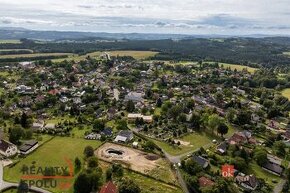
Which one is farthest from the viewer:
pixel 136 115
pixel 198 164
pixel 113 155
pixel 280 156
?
pixel 136 115

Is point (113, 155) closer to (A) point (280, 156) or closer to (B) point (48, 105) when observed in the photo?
(A) point (280, 156)

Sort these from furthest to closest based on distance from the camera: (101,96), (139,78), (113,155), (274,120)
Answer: (139,78)
(101,96)
(274,120)
(113,155)

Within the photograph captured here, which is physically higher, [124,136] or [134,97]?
[134,97]

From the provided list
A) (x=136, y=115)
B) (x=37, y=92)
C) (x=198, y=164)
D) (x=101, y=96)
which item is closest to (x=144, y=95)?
(x=101, y=96)

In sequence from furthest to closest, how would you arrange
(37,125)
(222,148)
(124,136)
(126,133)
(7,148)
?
(37,125)
(126,133)
(124,136)
(222,148)
(7,148)

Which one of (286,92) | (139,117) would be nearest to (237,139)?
(139,117)

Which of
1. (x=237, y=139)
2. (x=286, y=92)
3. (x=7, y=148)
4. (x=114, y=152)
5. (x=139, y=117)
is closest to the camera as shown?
(x=7, y=148)

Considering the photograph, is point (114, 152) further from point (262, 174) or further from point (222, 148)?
point (262, 174)

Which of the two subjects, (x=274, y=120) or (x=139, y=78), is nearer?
(x=274, y=120)
